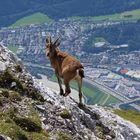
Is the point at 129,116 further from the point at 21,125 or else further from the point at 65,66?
the point at 21,125

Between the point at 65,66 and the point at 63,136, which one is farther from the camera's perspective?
the point at 65,66

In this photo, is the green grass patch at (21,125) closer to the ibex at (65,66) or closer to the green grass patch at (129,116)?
the ibex at (65,66)

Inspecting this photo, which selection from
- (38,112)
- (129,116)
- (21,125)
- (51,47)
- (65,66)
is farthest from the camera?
(129,116)

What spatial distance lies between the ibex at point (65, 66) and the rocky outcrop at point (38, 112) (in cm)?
92

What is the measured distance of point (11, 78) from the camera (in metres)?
20.9

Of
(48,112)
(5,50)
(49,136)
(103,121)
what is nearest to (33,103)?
(48,112)


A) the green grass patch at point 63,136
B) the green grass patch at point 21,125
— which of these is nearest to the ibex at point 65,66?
the green grass patch at point 21,125

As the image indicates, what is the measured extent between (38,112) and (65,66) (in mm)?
4681

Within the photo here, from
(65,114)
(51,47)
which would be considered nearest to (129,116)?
(51,47)

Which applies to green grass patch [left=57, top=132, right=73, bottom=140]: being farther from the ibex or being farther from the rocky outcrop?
the ibex

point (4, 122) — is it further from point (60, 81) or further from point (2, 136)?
point (60, 81)

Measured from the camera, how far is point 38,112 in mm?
19812

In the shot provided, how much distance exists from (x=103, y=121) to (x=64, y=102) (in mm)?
3634

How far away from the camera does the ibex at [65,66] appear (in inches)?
924
